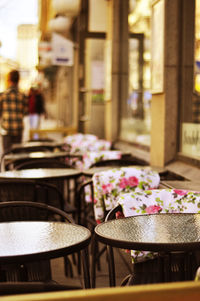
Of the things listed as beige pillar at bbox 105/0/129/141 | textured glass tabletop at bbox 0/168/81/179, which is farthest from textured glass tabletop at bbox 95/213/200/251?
beige pillar at bbox 105/0/129/141

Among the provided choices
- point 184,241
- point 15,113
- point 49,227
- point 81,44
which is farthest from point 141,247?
point 81,44

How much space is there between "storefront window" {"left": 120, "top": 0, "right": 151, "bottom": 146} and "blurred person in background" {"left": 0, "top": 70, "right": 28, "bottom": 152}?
1724 millimetres

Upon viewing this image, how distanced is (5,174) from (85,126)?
576cm

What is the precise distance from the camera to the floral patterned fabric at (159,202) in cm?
330

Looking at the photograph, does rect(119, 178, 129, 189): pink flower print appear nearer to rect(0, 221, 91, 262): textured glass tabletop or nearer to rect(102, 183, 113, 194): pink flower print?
rect(102, 183, 113, 194): pink flower print

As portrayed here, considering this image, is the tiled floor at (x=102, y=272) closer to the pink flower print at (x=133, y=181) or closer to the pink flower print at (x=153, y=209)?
the pink flower print at (x=133, y=181)

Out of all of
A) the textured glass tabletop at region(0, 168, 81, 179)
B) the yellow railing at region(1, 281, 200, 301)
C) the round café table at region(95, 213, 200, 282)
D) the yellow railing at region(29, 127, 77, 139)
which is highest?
the yellow railing at region(1, 281, 200, 301)

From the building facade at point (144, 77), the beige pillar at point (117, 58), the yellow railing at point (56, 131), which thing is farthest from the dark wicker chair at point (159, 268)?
the yellow railing at point (56, 131)

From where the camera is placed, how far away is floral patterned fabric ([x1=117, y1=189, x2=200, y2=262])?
10.8 feet

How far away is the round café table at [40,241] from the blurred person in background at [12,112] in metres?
6.11

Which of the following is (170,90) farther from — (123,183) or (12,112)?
(12,112)

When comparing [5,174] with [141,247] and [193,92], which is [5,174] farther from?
[141,247]

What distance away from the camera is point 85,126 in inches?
429

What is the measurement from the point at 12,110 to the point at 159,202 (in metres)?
6.09
